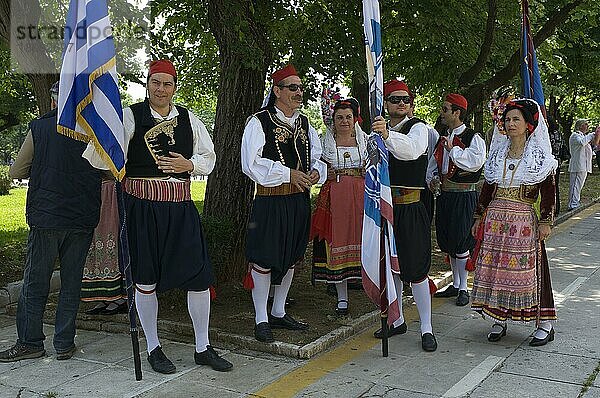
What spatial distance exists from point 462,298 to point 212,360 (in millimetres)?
3080

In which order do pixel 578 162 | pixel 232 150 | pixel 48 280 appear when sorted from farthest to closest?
A: 1. pixel 578 162
2. pixel 232 150
3. pixel 48 280

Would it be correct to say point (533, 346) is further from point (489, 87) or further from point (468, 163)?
point (489, 87)

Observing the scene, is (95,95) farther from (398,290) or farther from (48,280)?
(398,290)

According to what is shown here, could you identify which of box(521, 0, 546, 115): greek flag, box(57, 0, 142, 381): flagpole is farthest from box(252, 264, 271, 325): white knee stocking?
box(521, 0, 546, 115): greek flag

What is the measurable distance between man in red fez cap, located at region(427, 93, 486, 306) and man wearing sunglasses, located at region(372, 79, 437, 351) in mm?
1114

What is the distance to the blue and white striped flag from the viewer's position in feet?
17.0

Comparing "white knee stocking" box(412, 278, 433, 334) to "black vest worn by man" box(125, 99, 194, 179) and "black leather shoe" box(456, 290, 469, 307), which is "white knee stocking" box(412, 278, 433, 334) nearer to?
"black leather shoe" box(456, 290, 469, 307)

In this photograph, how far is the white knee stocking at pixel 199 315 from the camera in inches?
198

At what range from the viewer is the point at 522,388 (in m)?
4.59

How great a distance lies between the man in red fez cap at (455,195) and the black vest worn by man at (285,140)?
1751mm

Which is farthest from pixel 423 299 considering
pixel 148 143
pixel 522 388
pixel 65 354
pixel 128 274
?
pixel 65 354

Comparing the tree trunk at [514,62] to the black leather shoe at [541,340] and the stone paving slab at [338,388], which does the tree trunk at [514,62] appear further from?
the stone paving slab at [338,388]

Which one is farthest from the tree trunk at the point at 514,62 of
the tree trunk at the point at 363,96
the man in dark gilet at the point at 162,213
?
the man in dark gilet at the point at 162,213

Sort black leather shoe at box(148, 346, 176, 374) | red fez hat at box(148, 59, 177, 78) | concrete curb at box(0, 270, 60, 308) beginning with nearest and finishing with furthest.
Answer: black leather shoe at box(148, 346, 176, 374)
red fez hat at box(148, 59, 177, 78)
concrete curb at box(0, 270, 60, 308)
